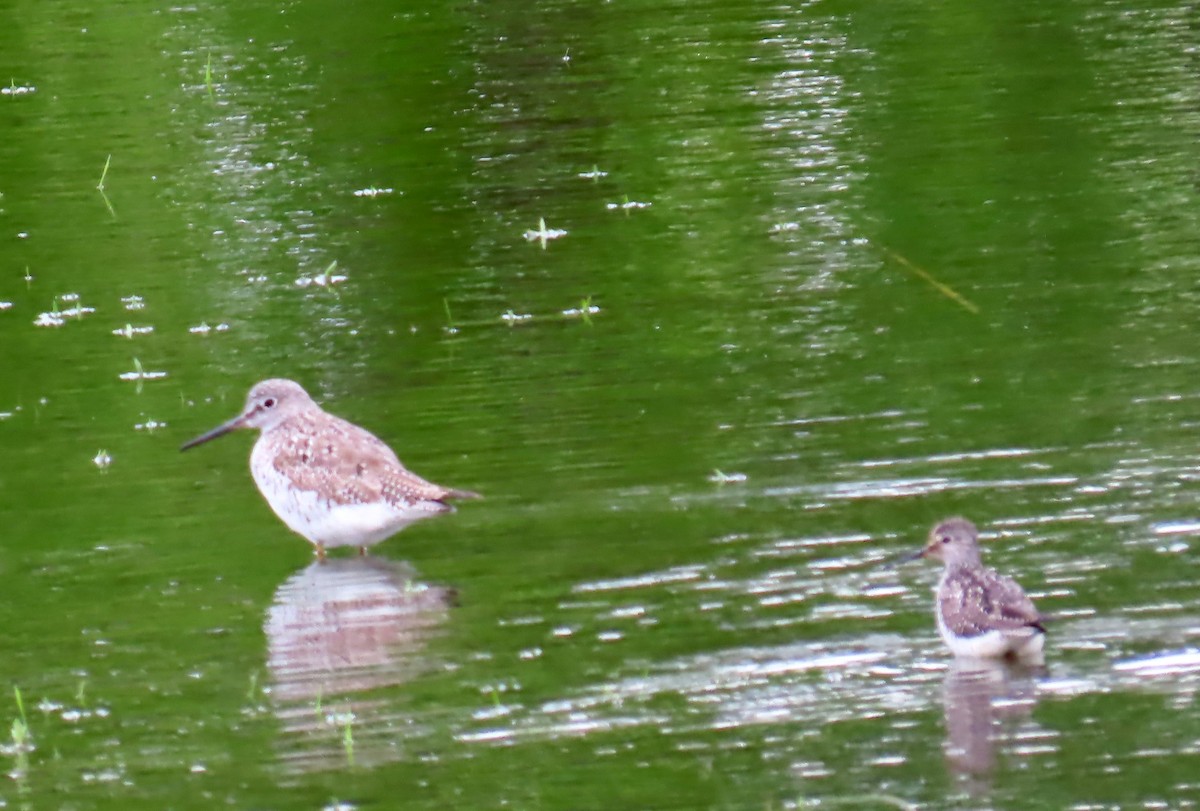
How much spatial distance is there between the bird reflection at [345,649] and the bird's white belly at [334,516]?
139mm

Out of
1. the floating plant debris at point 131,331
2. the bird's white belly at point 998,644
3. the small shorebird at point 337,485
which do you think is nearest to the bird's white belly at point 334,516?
the small shorebird at point 337,485

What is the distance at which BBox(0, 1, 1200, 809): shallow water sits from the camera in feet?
29.7

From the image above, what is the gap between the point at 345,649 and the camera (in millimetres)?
10383

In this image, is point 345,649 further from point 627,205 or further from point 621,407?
point 627,205

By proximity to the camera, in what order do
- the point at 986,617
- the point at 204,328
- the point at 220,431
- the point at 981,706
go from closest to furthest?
the point at 981,706 < the point at 986,617 < the point at 220,431 < the point at 204,328

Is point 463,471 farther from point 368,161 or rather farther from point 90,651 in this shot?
point 368,161

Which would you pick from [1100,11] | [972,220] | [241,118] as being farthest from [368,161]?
[1100,11]

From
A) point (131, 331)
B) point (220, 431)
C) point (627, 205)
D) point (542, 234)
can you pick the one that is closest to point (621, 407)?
point (220, 431)

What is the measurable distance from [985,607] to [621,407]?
4.62 metres

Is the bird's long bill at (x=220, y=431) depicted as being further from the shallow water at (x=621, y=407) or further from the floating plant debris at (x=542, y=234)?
the floating plant debris at (x=542, y=234)

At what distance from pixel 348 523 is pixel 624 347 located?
136 inches

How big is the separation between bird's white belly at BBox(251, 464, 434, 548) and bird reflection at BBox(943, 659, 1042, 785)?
10.3 ft

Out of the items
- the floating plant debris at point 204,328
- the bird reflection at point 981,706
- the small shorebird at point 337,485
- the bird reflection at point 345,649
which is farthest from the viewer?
the floating plant debris at point 204,328

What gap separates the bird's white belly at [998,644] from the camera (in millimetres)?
9180
